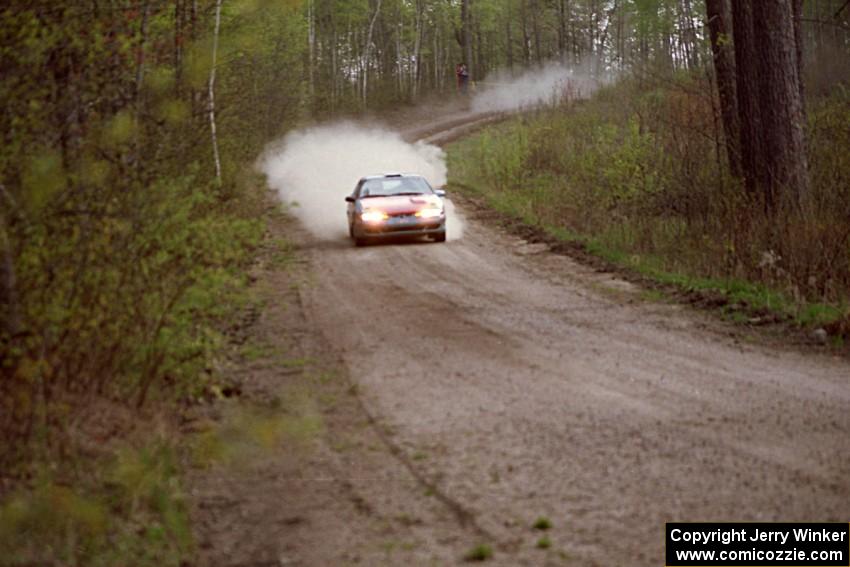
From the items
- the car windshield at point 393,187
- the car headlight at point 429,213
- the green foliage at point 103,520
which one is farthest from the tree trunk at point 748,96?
the green foliage at point 103,520

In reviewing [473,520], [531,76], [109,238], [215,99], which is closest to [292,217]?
[215,99]

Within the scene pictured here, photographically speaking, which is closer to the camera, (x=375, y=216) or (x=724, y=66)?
(x=724, y=66)

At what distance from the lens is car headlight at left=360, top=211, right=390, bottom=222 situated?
20.2 metres

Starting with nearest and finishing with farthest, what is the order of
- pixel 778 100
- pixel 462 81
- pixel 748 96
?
pixel 778 100 < pixel 748 96 < pixel 462 81

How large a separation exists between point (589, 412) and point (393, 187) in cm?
1376

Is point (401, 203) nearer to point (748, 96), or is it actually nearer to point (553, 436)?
point (748, 96)

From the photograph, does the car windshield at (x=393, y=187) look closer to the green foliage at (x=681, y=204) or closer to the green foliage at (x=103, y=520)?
the green foliage at (x=681, y=204)

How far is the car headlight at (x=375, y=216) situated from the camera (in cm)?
2022

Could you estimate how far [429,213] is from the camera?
2028cm

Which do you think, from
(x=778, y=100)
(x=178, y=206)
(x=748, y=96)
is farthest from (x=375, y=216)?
(x=178, y=206)

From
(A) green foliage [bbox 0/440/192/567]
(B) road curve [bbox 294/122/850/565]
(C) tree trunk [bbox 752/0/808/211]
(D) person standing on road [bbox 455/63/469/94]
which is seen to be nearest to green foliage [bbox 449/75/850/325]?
(C) tree trunk [bbox 752/0/808/211]

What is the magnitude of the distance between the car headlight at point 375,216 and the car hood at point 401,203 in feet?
0.31

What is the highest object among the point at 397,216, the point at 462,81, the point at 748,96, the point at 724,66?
the point at 462,81

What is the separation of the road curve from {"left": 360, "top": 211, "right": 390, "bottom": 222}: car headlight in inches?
215
